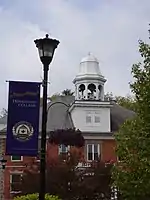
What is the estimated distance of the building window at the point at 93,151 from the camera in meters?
53.8

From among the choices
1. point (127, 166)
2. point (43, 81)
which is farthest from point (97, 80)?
point (43, 81)

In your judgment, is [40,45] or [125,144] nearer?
[40,45]

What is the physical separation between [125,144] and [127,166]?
117 cm

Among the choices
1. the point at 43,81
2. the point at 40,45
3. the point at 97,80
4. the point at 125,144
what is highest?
the point at 97,80

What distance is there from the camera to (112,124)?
57062 mm

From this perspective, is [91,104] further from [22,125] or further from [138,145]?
[22,125]

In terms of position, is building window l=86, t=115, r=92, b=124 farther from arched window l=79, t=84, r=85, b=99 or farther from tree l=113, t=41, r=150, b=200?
tree l=113, t=41, r=150, b=200

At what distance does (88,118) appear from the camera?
185 feet

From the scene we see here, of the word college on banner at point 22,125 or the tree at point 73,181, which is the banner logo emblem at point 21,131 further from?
the tree at point 73,181

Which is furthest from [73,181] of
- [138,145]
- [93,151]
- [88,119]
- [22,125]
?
[22,125]

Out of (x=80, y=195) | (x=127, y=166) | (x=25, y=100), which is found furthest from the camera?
(x=80, y=195)

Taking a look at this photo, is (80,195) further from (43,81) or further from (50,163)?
(43,81)

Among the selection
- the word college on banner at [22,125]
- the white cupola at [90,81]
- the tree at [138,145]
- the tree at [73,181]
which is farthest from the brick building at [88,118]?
the word college on banner at [22,125]

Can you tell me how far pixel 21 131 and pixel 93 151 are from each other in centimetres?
4215
